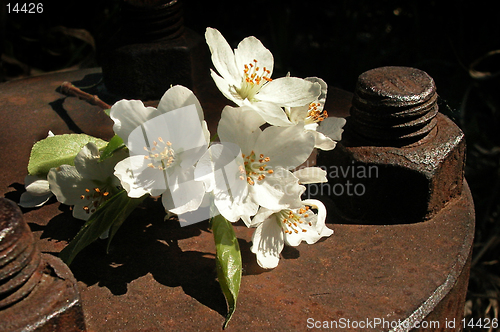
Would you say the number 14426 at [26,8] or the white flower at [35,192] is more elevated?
the number 14426 at [26,8]

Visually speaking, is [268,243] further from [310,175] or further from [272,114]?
[272,114]

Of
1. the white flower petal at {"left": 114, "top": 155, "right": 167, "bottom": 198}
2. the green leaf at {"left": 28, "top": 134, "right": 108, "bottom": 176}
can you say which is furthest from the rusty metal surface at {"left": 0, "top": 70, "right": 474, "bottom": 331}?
the white flower petal at {"left": 114, "top": 155, "right": 167, "bottom": 198}

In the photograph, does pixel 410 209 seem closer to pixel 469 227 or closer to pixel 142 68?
pixel 469 227

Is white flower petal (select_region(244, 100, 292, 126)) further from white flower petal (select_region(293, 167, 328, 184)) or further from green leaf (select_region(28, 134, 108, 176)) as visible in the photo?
green leaf (select_region(28, 134, 108, 176))

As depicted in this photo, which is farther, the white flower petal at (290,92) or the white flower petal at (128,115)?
the white flower petal at (290,92)

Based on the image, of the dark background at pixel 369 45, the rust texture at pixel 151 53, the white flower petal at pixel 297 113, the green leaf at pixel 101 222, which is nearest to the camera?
the green leaf at pixel 101 222

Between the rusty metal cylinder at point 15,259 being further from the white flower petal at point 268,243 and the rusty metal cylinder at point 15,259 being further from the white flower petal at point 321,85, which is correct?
the white flower petal at point 321,85

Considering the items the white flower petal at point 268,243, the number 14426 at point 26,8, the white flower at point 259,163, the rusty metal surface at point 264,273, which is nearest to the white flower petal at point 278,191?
the white flower at point 259,163
